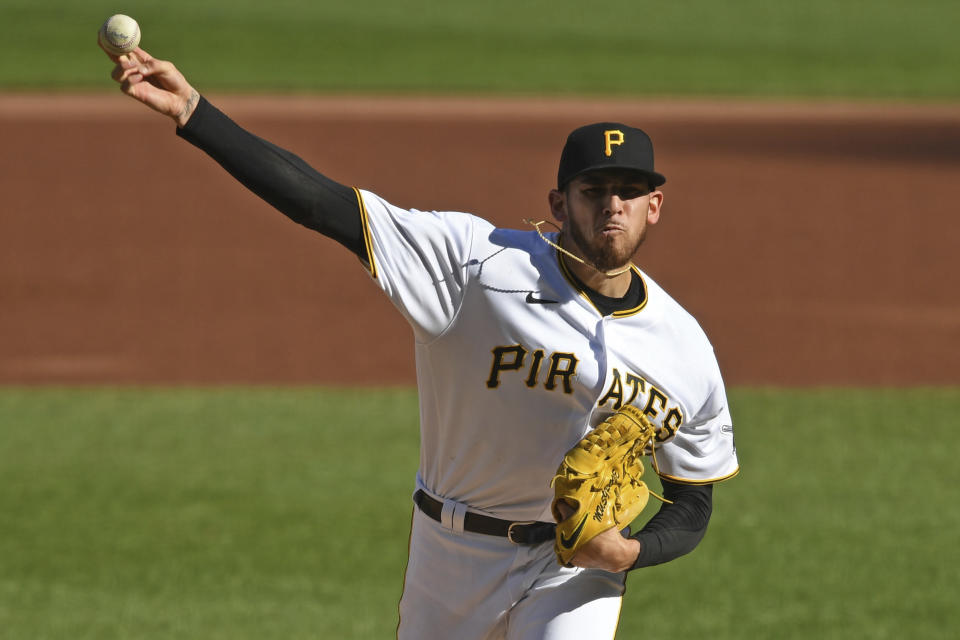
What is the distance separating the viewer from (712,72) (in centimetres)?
2748

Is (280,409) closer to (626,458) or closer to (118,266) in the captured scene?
(118,266)

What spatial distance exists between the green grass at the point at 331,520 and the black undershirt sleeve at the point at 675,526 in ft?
8.26

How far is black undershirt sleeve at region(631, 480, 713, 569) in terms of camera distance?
4.03 metres

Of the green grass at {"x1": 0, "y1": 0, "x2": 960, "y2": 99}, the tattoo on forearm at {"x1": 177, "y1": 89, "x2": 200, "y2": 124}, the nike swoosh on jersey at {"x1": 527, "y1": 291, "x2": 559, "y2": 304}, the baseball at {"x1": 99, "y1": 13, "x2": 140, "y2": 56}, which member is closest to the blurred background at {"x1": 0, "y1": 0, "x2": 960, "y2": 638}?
the green grass at {"x1": 0, "y1": 0, "x2": 960, "y2": 99}

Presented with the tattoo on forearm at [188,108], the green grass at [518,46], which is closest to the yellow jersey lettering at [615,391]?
the tattoo on forearm at [188,108]

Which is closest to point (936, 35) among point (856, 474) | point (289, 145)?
point (289, 145)

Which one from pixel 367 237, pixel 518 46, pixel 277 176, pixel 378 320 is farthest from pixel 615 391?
pixel 518 46

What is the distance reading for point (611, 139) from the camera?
402cm

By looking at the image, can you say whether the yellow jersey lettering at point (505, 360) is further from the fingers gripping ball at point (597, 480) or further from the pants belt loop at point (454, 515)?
the pants belt loop at point (454, 515)

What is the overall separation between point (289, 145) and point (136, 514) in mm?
12728

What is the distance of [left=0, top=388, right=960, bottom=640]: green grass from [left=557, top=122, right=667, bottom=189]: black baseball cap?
325 cm

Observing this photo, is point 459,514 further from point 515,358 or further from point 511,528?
point 515,358

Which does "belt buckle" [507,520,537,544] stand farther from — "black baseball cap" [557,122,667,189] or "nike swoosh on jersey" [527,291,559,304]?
"black baseball cap" [557,122,667,189]

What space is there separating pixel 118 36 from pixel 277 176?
1.75 ft
